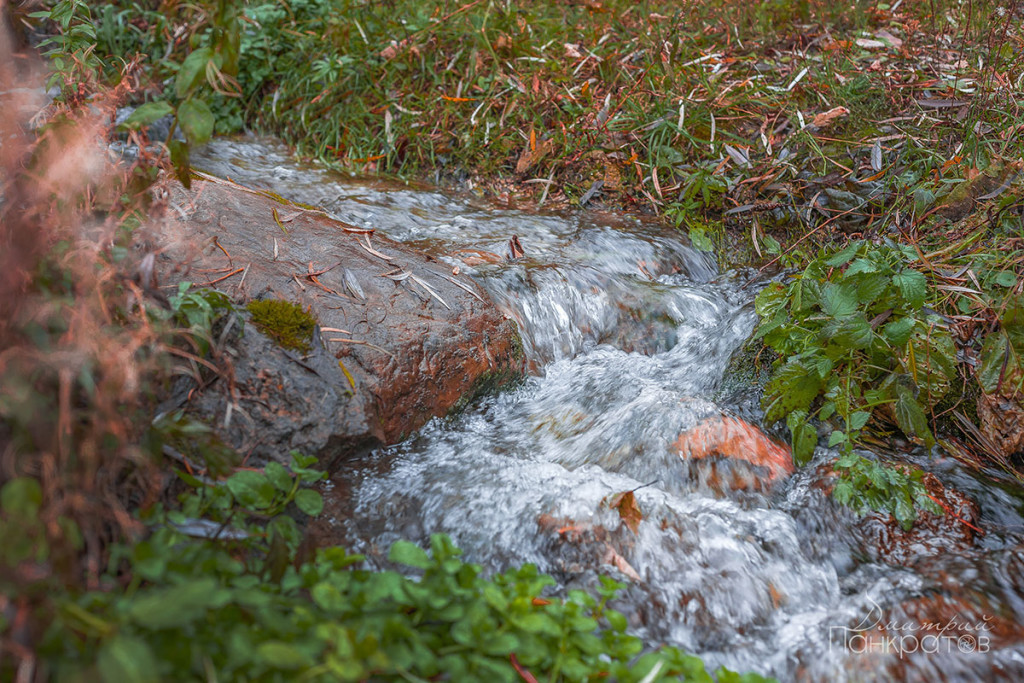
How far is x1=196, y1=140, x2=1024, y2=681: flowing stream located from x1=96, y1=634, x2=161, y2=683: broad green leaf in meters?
1.05

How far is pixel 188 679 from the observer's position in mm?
1132

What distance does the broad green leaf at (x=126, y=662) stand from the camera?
38.5 inches

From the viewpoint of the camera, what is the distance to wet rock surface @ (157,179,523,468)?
212 centimetres

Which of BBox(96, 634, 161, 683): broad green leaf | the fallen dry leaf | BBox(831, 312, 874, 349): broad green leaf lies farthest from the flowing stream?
the fallen dry leaf

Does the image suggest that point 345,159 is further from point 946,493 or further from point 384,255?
point 946,493

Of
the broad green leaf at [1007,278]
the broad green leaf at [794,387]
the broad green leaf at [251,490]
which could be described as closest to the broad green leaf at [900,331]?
the broad green leaf at [794,387]

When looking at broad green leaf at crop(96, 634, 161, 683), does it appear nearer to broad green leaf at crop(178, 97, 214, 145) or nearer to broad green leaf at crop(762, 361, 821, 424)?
broad green leaf at crop(178, 97, 214, 145)

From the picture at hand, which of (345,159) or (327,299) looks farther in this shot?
(345,159)

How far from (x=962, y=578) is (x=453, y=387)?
185 cm

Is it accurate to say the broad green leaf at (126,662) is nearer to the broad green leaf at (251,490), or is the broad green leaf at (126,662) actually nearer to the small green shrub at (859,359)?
the broad green leaf at (251,490)

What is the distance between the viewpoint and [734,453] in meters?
2.48

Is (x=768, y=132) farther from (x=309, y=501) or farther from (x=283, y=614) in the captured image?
(x=283, y=614)

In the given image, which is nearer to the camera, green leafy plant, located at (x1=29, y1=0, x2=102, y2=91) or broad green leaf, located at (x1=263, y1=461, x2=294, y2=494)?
broad green leaf, located at (x1=263, y1=461, x2=294, y2=494)

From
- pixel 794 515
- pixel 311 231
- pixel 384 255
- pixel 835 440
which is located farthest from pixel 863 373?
pixel 311 231
